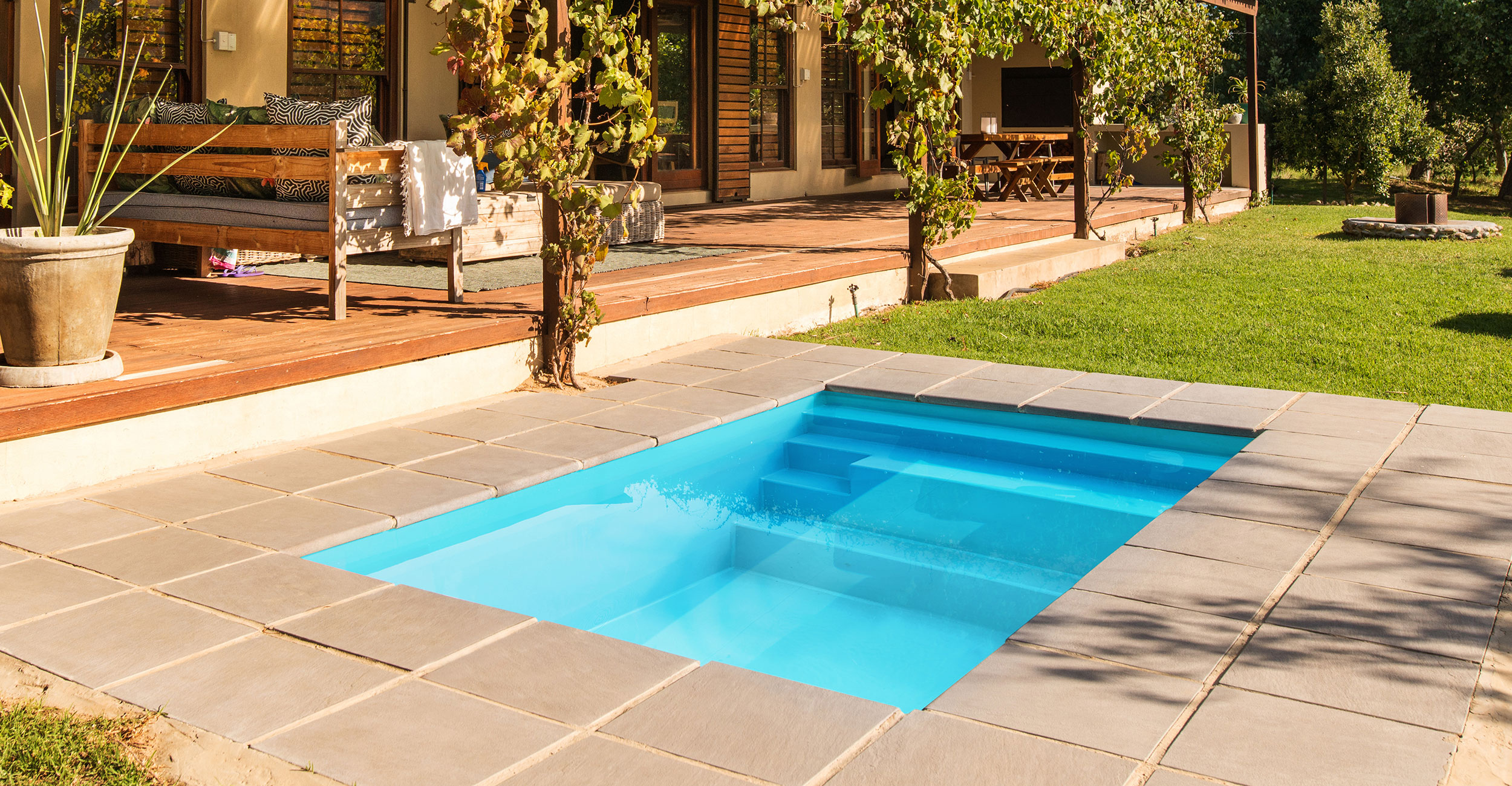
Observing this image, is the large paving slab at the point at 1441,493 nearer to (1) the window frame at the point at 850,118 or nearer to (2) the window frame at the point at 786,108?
(2) the window frame at the point at 786,108

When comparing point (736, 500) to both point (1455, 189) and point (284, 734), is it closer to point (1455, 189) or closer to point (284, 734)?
point (284, 734)

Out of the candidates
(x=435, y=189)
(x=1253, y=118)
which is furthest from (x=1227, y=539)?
(x=1253, y=118)

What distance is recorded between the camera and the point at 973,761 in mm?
2062

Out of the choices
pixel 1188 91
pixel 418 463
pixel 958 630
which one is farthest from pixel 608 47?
pixel 1188 91

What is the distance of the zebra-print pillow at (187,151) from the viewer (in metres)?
5.56

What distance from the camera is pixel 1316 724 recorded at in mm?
2182

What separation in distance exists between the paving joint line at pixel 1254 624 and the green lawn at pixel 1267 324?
4.36ft

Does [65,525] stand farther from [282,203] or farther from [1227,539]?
[1227,539]

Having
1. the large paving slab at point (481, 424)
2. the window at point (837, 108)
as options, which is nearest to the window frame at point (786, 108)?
the window at point (837, 108)

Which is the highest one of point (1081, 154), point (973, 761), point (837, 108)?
point (837, 108)

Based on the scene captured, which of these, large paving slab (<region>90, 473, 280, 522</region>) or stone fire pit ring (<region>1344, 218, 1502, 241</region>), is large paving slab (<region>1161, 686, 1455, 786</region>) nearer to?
large paving slab (<region>90, 473, 280, 522</region>)

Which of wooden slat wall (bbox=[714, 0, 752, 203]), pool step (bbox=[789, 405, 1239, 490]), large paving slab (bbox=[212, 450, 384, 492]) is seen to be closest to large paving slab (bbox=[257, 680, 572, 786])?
large paving slab (bbox=[212, 450, 384, 492])

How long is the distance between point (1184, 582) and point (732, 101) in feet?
30.8

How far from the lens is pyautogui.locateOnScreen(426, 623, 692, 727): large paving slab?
228 centimetres
